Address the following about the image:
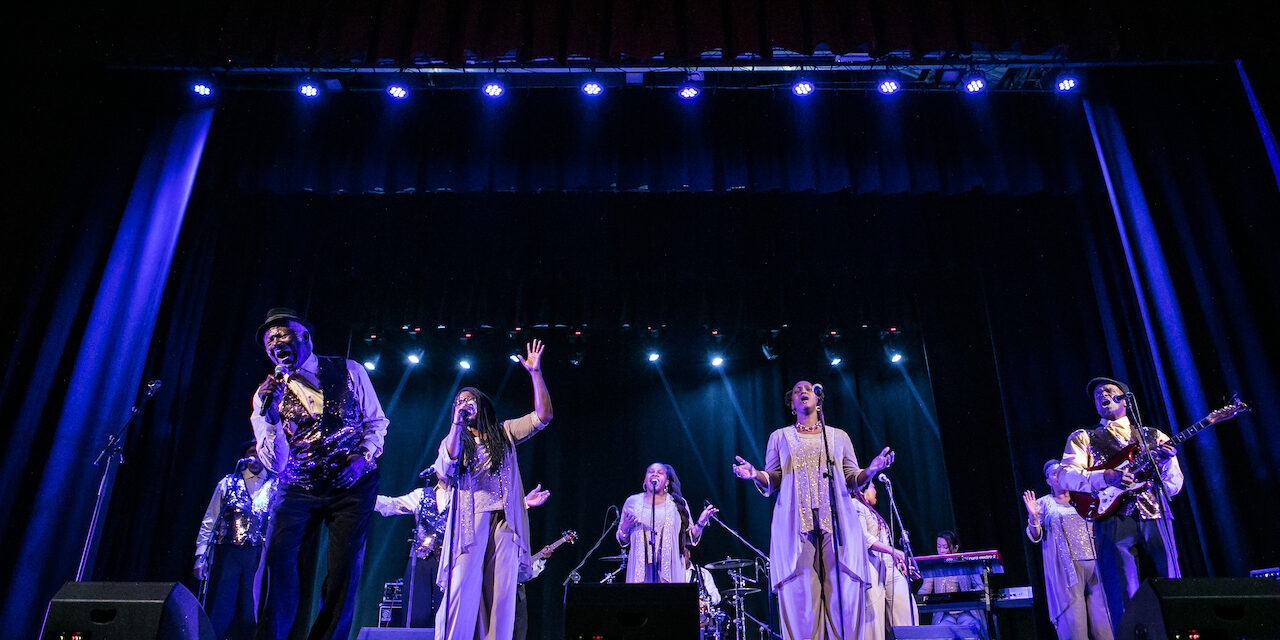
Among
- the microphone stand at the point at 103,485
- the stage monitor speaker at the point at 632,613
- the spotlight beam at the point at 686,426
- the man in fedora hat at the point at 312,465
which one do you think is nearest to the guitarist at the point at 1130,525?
the stage monitor speaker at the point at 632,613

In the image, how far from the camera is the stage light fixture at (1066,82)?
6.76 meters

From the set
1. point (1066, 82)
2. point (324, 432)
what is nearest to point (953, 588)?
point (1066, 82)

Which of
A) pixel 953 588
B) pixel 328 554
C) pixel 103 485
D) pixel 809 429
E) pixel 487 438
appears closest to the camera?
pixel 328 554

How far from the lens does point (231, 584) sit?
7.02 m

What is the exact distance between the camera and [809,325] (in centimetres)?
1036

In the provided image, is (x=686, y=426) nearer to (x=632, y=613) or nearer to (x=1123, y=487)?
(x=1123, y=487)

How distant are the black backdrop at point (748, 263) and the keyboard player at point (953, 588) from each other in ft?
2.40

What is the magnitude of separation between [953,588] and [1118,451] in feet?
7.22

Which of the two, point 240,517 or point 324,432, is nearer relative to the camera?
point 324,432

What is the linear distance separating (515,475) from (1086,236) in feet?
19.0

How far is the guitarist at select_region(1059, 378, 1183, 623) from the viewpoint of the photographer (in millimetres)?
4715

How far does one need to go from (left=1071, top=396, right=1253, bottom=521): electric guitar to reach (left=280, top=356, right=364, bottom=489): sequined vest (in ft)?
14.5

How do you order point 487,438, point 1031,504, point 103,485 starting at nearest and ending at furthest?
1. point 487,438
2. point 103,485
3. point 1031,504

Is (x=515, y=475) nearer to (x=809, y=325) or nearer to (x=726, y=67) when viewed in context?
(x=726, y=67)
